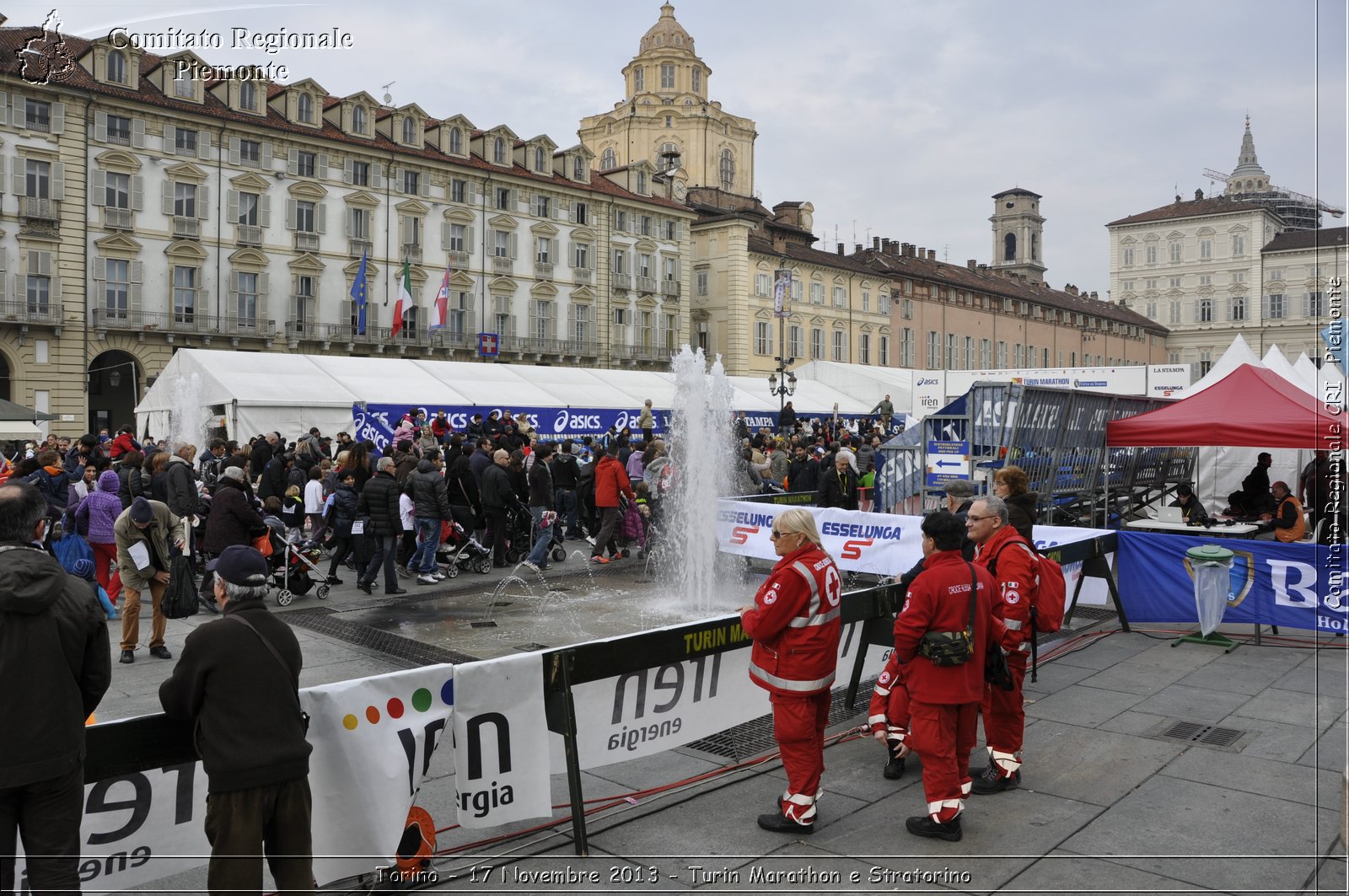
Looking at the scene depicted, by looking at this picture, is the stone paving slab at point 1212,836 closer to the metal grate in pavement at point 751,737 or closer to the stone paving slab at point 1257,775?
the stone paving slab at point 1257,775

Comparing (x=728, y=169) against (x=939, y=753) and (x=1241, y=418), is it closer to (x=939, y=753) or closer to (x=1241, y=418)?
(x=1241, y=418)

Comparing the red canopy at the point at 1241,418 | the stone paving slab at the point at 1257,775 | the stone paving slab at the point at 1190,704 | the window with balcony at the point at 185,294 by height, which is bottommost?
the stone paving slab at the point at 1257,775

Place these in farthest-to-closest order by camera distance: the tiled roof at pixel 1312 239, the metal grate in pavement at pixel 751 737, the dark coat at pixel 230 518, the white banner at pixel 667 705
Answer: the dark coat at pixel 230 518, the metal grate in pavement at pixel 751 737, the white banner at pixel 667 705, the tiled roof at pixel 1312 239

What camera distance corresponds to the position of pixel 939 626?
512 centimetres

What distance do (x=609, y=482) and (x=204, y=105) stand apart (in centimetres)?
3508

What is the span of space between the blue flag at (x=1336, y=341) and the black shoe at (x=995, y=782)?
2870 millimetres

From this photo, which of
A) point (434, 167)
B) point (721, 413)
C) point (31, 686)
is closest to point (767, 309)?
point (434, 167)

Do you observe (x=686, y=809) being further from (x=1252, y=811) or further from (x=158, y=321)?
(x=158, y=321)

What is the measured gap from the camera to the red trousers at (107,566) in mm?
10500

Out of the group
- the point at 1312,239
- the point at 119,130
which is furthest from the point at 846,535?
the point at 119,130

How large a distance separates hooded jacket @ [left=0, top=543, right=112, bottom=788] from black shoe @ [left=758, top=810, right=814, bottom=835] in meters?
3.24

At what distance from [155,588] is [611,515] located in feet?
23.7

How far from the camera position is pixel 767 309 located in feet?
203

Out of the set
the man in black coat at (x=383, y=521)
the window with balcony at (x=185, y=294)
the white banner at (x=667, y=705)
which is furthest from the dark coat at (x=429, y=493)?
the window with balcony at (x=185, y=294)
